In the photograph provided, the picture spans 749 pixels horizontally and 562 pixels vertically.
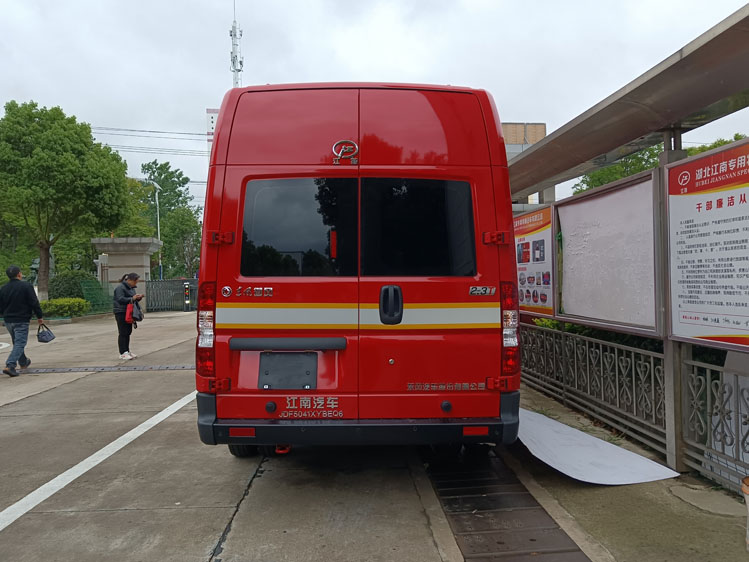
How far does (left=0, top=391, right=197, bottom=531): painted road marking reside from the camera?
4027mm

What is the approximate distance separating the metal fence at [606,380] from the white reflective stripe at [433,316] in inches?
68.0

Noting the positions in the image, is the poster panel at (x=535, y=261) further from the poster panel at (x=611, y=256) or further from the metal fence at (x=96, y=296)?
the metal fence at (x=96, y=296)

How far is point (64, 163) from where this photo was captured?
20.1 metres

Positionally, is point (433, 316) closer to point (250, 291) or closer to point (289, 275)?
point (289, 275)

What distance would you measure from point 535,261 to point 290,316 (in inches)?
160

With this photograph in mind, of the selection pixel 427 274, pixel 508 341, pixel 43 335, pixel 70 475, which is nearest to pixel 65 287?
pixel 43 335

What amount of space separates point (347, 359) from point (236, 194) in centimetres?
129

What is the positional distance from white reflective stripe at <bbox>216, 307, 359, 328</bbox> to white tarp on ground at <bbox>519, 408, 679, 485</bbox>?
6.81 ft

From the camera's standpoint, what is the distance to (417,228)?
3.74 metres

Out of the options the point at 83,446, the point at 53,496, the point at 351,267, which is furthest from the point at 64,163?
the point at 351,267

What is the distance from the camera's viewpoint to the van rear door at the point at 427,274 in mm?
3676

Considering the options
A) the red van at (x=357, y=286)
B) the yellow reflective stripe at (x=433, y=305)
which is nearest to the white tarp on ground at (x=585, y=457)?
the red van at (x=357, y=286)

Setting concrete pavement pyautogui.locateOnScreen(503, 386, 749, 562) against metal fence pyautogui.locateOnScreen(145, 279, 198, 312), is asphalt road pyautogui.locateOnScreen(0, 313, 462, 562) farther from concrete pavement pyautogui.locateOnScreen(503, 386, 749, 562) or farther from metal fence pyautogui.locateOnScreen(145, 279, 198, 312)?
metal fence pyautogui.locateOnScreen(145, 279, 198, 312)

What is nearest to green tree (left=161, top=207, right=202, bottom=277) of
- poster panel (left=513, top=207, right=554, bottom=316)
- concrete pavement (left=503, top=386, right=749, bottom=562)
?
poster panel (left=513, top=207, right=554, bottom=316)
